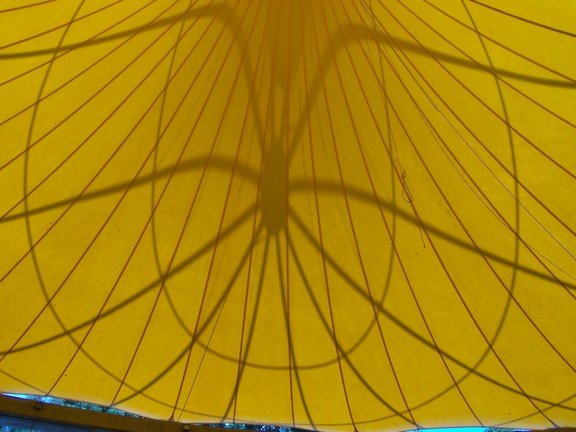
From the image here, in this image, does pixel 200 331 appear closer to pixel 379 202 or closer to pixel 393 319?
pixel 393 319

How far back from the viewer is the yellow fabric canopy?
906 centimetres

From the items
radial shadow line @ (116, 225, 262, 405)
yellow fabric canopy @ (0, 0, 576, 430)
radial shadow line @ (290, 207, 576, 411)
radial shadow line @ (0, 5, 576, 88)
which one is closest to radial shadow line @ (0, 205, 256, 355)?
yellow fabric canopy @ (0, 0, 576, 430)

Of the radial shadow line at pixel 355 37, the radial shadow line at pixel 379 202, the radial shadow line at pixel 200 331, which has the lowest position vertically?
the radial shadow line at pixel 200 331

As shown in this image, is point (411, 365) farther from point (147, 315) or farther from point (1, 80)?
point (1, 80)

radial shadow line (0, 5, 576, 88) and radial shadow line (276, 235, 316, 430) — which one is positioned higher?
radial shadow line (0, 5, 576, 88)

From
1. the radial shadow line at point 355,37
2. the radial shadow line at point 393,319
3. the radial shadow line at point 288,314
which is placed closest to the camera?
the radial shadow line at point 355,37

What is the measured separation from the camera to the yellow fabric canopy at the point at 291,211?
9.06 meters

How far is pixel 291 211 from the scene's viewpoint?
1009cm

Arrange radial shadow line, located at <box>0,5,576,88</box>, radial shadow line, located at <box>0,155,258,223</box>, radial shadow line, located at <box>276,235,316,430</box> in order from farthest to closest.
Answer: radial shadow line, located at <box>276,235,316,430</box> → radial shadow line, located at <box>0,155,258,223</box> → radial shadow line, located at <box>0,5,576,88</box>

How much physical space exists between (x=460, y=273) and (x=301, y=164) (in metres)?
2.93

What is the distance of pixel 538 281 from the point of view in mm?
9625

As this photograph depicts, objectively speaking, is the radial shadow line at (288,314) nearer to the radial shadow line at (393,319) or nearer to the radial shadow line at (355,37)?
the radial shadow line at (393,319)

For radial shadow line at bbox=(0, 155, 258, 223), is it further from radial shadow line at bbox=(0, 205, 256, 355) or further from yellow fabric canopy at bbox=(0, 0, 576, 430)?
radial shadow line at bbox=(0, 205, 256, 355)

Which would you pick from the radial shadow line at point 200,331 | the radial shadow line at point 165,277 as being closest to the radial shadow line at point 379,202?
the radial shadow line at point 165,277
